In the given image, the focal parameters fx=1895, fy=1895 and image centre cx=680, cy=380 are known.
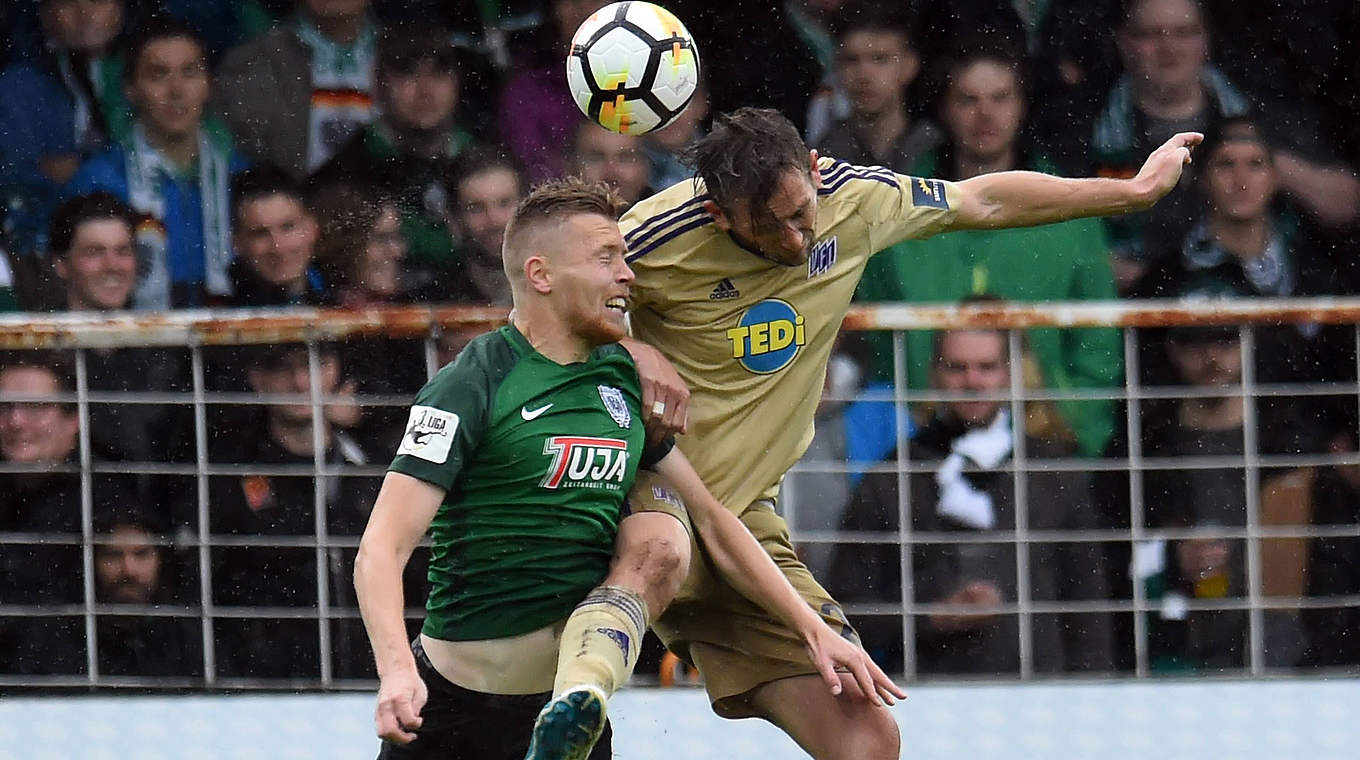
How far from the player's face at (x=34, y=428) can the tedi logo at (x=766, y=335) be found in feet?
10.1

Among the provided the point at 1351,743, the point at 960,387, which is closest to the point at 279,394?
the point at 960,387

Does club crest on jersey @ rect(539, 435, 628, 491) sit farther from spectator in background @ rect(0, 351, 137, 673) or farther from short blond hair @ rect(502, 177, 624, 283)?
spectator in background @ rect(0, 351, 137, 673)

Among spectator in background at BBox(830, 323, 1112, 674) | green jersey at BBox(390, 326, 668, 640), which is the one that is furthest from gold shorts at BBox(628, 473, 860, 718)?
spectator in background at BBox(830, 323, 1112, 674)

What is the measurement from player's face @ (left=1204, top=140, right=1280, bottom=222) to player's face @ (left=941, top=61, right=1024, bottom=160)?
729mm

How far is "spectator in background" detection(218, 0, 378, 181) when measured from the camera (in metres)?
6.98

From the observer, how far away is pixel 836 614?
14.6 feet

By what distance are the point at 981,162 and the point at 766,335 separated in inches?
99.7

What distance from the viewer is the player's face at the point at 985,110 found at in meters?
6.80

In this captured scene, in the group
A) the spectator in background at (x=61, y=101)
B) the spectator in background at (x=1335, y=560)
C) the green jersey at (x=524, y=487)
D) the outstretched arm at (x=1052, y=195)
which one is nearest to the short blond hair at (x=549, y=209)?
the green jersey at (x=524, y=487)

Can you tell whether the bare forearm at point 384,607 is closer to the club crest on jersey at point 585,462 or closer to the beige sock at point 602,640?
the beige sock at point 602,640

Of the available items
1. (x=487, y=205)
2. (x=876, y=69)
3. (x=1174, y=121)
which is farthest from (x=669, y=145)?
(x=1174, y=121)

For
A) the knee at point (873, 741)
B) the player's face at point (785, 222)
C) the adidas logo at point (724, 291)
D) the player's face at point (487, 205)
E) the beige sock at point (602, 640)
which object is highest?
the player's face at point (487, 205)

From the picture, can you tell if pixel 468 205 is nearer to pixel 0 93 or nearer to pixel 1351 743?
pixel 0 93

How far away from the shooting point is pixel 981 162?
6809 mm
